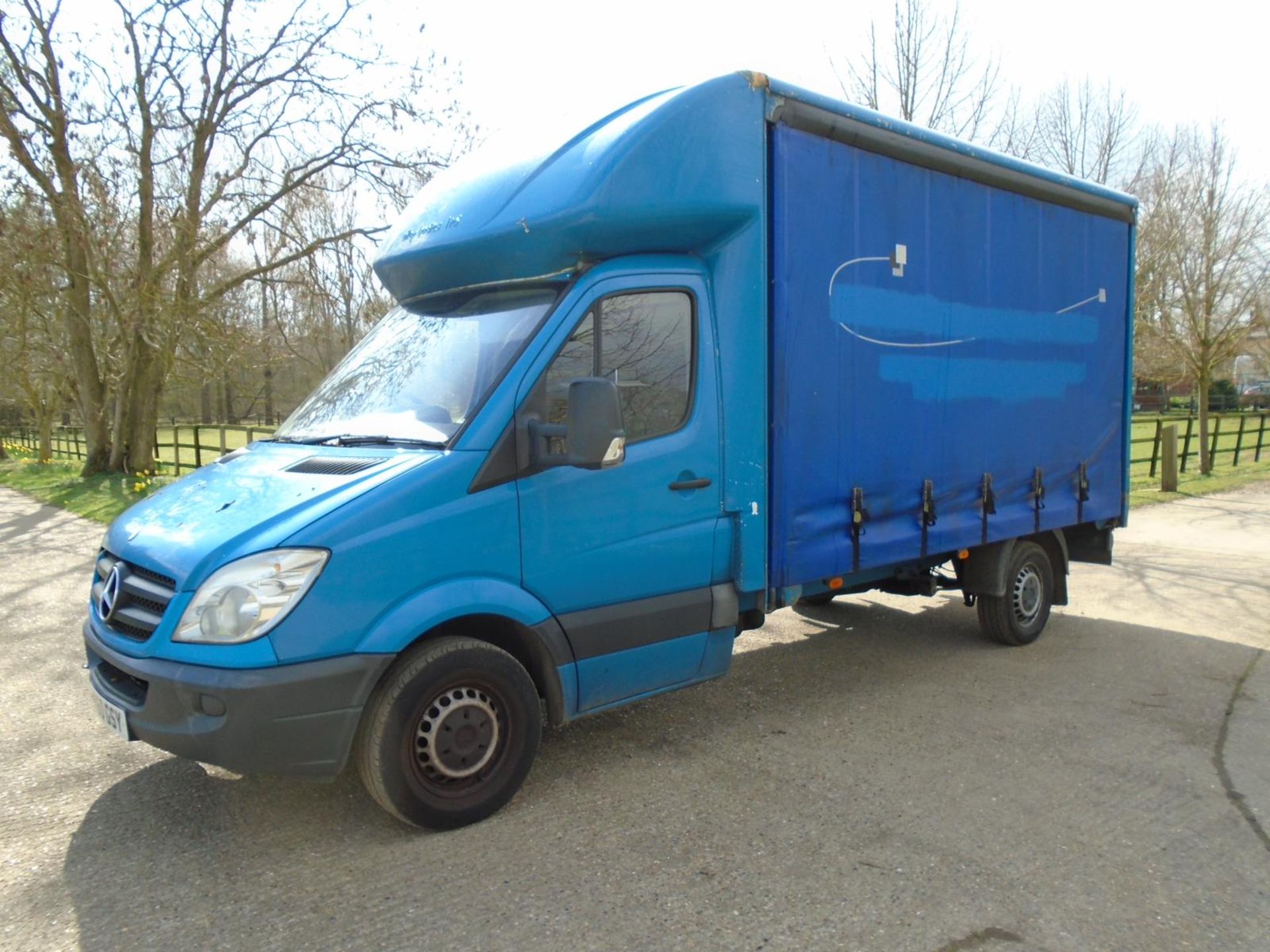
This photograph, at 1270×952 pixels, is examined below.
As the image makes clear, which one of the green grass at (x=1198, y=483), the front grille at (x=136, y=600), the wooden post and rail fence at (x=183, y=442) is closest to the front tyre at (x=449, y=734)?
the front grille at (x=136, y=600)

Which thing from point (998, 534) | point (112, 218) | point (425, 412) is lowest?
point (998, 534)

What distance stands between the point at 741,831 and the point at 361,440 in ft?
7.39

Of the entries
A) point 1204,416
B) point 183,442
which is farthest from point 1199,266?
point 183,442

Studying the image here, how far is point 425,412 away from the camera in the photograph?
13.3 ft

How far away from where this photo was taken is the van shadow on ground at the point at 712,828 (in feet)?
→ 10.6

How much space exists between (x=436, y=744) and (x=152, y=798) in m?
1.38

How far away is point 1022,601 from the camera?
675cm

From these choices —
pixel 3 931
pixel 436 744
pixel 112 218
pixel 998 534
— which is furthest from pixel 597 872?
pixel 112 218

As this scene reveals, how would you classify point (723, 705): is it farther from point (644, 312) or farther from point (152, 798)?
point (152, 798)

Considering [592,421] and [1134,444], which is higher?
[592,421]

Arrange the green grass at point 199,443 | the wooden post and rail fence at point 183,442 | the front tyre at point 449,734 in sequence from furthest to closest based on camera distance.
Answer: the green grass at point 199,443 < the wooden post and rail fence at point 183,442 < the front tyre at point 449,734

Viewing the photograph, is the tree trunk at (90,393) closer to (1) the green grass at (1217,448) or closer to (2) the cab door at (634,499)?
(2) the cab door at (634,499)

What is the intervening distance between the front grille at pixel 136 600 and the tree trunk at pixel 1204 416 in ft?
68.5

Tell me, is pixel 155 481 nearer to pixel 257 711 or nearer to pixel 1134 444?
pixel 257 711
